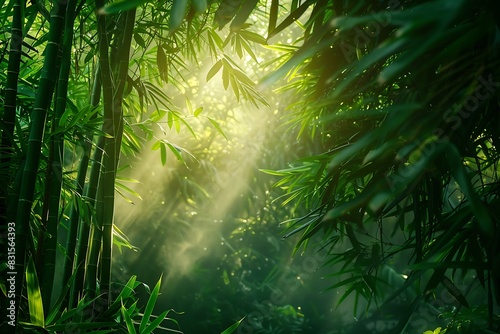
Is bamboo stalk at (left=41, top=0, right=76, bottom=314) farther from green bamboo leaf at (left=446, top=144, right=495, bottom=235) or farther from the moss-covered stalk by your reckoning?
green bamboo leaf at (left=446, top=144, right=495, bottom=235)

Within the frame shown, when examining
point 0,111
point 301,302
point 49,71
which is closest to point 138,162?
point 301,302

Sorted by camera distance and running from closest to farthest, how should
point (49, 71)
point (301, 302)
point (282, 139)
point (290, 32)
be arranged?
point (49, 71) → point (282, 139) → point (290, 32) → point (301, 302)

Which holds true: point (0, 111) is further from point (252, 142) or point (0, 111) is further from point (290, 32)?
point (290, 32)

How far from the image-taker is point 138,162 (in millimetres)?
5254

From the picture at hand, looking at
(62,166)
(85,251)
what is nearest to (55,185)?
(62,166)

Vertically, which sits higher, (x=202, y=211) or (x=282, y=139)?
(x=282, y=139)

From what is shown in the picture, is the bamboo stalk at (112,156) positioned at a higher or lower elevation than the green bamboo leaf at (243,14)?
lower

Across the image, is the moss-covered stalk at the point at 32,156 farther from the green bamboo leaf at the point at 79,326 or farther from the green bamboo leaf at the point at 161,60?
the green bamboo leaf at the point at 161,60

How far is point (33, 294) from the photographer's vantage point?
141 centimetres

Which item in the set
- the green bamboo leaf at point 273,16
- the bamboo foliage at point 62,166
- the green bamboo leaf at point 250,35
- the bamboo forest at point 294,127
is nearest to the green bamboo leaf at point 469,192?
the bamboo forest at point 294,127

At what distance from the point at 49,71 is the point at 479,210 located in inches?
37.3

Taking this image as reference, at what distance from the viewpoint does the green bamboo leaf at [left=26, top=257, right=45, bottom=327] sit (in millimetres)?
1406

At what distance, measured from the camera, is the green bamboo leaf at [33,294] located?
4.61ft

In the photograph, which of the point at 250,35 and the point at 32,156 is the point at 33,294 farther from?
the point at 250,35
